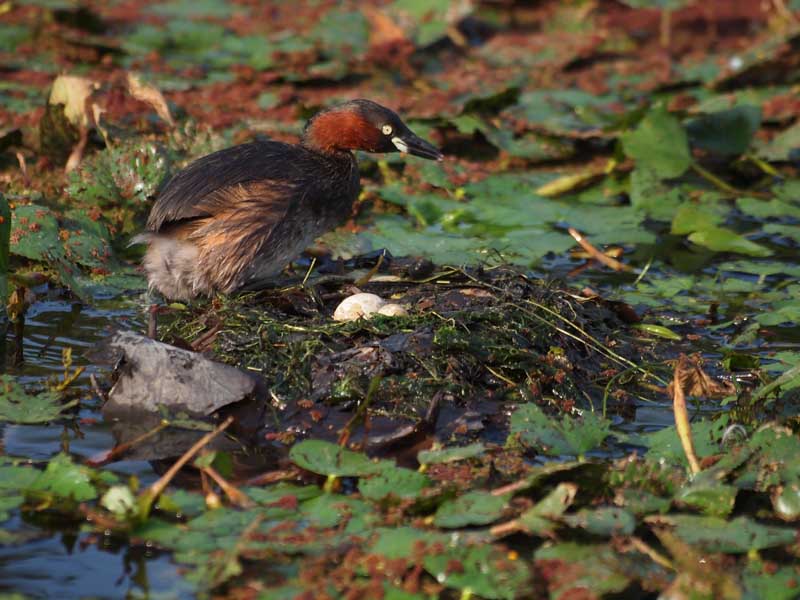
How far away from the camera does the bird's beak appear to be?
6.15 m

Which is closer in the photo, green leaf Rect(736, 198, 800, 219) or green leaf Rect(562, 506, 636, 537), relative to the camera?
green leaf Rect(562, 506, 636, 537)

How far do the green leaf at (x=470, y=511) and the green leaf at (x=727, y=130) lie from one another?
4.50 m

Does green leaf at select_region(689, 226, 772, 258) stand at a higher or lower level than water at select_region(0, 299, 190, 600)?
lower

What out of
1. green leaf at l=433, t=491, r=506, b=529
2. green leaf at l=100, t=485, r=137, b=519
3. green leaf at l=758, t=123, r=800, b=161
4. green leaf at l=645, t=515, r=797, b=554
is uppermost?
green leaf at l=100, t=485, r=137, b=519

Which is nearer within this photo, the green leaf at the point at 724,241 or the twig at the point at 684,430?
the twig at the point at 684,430

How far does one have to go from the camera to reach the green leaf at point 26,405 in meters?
4.38

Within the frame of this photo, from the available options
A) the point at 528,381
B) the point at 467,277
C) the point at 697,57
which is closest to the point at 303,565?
the point at 528,381

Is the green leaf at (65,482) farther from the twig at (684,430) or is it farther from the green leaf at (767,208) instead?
the green leaf at (767,208)

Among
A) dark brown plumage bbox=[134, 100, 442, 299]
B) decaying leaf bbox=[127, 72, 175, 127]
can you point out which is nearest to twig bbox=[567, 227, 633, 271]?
dark brown plumage bbox=[134, 100, 442, 299]

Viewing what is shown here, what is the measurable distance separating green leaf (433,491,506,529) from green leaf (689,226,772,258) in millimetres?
3199

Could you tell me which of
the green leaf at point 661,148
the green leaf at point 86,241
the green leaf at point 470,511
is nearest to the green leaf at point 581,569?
the green leaf at point 470,511

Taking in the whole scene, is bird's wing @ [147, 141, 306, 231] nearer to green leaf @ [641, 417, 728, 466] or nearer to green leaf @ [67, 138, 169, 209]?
green leaf @ [67, 138, 169, 209]

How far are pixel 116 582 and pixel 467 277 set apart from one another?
8.01 ft

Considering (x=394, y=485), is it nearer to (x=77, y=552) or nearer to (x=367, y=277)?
(x=77, y=552)
